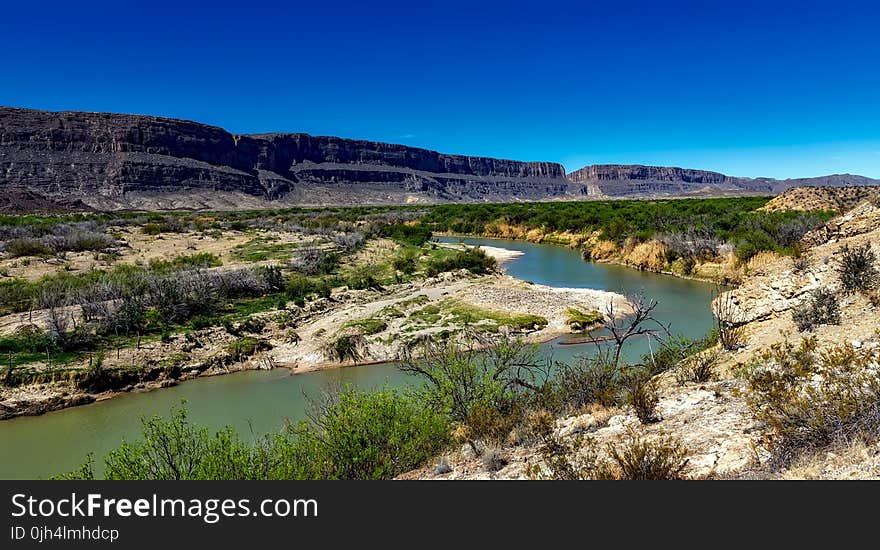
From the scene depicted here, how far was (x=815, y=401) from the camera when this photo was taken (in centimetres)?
577

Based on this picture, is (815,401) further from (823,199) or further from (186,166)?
(186,166)

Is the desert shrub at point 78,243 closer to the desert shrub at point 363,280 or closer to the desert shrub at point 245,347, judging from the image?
the desert shrub at point 363,280

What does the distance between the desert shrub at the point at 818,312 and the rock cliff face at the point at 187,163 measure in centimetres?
11967

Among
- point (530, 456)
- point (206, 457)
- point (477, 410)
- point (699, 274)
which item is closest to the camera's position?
point (206, 457)

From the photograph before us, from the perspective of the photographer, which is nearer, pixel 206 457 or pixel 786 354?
pixel 206 457

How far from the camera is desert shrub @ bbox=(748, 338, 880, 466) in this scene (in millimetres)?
5148

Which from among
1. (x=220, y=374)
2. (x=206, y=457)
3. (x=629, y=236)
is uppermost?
(x=629, y=236)

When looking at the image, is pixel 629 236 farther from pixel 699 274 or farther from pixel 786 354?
pixel 786 354

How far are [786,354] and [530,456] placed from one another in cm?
504

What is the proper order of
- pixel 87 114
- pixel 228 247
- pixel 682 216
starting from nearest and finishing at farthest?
pixel 228 247, pixel 682 216, pixel 87 114

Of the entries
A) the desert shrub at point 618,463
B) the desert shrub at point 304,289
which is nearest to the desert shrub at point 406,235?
the desert shrub at point 304,289

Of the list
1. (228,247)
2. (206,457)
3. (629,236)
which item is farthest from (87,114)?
(206,457)

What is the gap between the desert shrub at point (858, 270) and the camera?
10367 millimetres

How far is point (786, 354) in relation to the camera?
27.4ft
